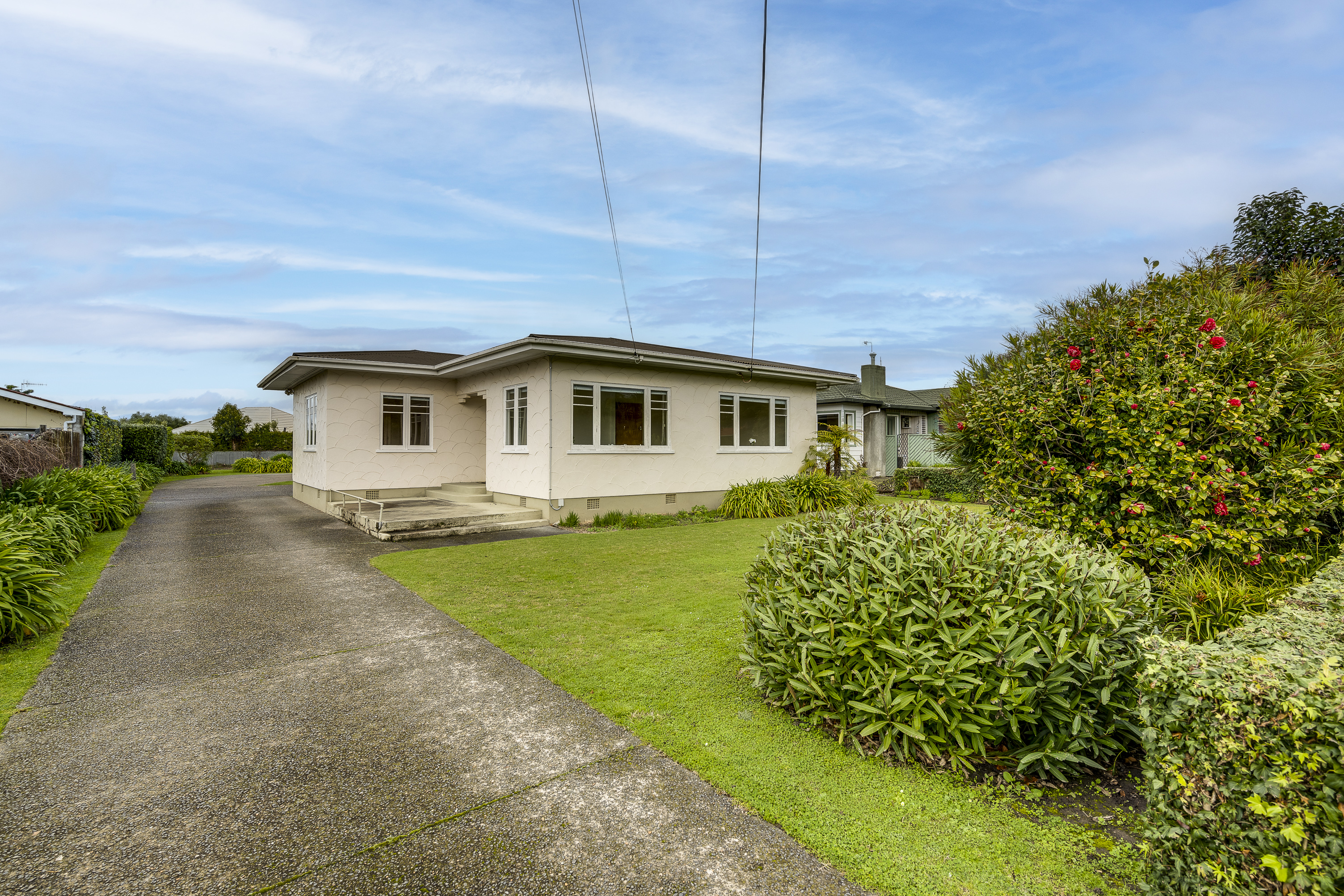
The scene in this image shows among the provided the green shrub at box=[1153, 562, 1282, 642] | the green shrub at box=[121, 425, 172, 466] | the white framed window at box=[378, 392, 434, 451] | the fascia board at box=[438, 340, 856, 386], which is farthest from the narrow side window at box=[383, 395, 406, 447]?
the green shrub at box=[121, 425, 172, 466]

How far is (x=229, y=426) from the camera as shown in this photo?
1383 inches

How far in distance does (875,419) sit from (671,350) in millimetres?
12633

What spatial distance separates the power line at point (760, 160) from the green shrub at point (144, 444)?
2465 cm

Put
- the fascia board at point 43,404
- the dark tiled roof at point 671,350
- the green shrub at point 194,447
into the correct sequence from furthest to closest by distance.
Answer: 1. the green shrub at point 194,447
2. the fascia board at point 43,404
3. the dark tiled roof at point 671,350

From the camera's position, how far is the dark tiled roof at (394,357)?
42.1 feet

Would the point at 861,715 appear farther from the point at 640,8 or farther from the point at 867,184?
the point at 867,184

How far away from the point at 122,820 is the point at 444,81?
930 centimetres

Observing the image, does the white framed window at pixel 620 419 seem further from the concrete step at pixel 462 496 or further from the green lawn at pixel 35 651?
the green lawn at pixel 35 651

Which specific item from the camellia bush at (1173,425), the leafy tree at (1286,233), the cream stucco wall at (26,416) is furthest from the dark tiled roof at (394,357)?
the leafy tree at (1286,233)

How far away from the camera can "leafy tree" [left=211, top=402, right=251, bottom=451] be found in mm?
35031

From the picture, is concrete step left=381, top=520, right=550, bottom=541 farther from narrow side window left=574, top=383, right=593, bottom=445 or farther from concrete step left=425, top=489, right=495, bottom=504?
concrete step left=425, top=489, right=495, bottom=504

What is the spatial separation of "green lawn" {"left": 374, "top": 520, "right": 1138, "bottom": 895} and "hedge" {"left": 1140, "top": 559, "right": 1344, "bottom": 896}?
0.50 m

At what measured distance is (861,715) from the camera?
2875 mm

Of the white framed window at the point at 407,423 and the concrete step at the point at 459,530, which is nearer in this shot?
the concrete step at the point at 459,530
